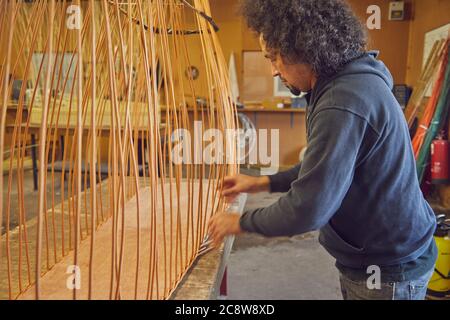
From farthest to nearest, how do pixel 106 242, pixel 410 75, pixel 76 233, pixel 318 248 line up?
pixel 410 75 → pixel 318 248 → pixel 106 242 → pixel 76 233

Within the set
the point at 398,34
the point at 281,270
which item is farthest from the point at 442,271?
the point at 398,34

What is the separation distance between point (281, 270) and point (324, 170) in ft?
5.44

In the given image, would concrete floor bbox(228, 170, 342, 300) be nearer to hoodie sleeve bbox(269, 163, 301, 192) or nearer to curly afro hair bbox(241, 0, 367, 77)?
hoodie sleeve bbox(269, 163, 301, 192)

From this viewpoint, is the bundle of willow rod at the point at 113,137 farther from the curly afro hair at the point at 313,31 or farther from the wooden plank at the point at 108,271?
the curly afro hair at the point at 313,31

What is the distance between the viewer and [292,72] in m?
0.76

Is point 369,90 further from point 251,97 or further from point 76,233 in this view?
point 251,97

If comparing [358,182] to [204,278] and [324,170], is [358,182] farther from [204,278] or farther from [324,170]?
[204,278]

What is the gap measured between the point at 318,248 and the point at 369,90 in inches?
75.5

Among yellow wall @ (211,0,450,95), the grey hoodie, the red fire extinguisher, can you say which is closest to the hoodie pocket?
the grey hoodie

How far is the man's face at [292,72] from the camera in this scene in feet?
2.44

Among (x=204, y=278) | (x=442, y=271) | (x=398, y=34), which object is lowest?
→ (x=442, y=271)

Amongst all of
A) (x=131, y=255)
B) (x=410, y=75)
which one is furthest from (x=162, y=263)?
(x=410, y=75)

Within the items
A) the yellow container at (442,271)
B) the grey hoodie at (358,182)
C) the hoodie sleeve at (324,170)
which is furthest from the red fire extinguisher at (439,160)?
the hoodie sleeve at (324,170)

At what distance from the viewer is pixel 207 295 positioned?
0.86 meters
